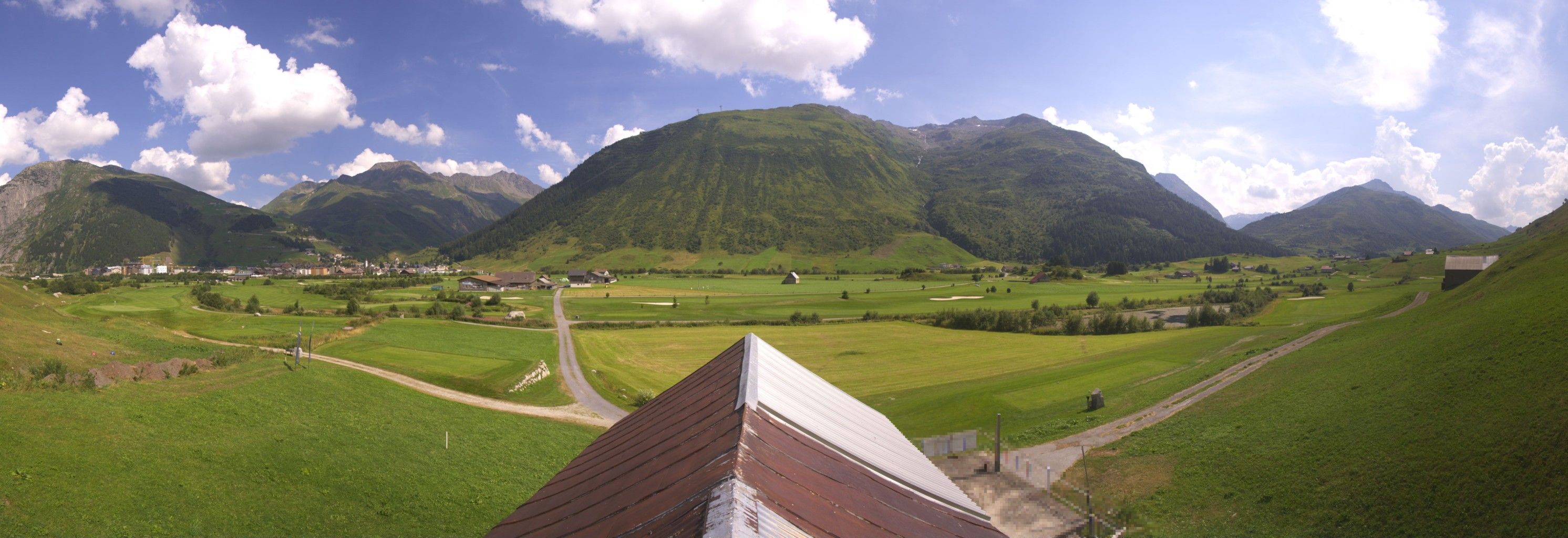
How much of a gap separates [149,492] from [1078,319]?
263 ft

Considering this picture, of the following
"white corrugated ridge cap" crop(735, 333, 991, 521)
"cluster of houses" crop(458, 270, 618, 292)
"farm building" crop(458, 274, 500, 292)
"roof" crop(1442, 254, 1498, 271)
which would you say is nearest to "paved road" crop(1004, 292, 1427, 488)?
"white corrugated ridge cap" crop(735, 333, 991, 521)

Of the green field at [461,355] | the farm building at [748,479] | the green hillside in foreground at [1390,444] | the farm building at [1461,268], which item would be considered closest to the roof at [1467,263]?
the farm building at [1461,268]

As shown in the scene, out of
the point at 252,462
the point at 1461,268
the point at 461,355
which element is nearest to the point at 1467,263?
the point at 1461,268

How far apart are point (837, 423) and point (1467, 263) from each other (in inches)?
3076

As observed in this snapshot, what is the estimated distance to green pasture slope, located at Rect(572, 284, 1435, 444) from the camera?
113ft

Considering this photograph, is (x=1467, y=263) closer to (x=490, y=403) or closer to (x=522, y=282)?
(x=490, y=403)

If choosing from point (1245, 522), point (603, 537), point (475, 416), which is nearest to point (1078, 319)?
point (1245, 522)

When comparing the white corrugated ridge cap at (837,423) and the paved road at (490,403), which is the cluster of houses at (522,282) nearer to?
the paved road at (490,403)

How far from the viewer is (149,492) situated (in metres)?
13.9

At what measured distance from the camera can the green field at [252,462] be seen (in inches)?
520

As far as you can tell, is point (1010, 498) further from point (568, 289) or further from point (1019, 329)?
point (568, 289)

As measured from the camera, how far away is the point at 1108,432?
2800 centimetres

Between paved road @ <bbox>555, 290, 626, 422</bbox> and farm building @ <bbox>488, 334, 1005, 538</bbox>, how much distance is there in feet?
71.2

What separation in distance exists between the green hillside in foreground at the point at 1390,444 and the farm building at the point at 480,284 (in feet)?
397
